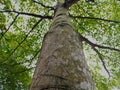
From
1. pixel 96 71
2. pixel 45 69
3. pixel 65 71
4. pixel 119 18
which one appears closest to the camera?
pixel 65 71

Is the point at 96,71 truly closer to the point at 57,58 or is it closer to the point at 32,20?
the point at 32,20

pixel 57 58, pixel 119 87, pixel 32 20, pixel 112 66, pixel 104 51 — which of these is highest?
pixel 32 20

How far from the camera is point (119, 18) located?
7.06 m

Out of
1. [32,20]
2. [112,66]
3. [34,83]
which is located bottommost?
[34,83]

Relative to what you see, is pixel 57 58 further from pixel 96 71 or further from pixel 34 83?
pixel 96 71

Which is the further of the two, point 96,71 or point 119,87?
point 96,71

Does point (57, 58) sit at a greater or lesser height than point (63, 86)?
greater

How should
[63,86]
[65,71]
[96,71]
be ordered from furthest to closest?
[96,71] → [65,71] → [63,86]

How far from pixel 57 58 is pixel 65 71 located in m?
0.28

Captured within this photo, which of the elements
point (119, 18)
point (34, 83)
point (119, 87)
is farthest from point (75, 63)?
point (119, 87)

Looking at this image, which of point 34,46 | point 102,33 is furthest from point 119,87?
point 34,46

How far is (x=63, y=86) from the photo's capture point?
60.9 inches

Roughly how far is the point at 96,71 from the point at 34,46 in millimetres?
2708

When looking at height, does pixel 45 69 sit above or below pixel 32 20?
below
